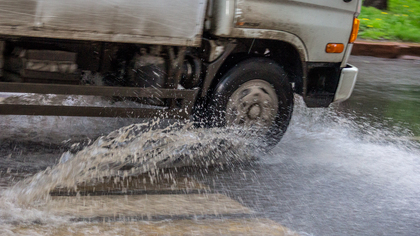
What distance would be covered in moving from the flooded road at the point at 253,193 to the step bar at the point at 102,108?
0.92 ft

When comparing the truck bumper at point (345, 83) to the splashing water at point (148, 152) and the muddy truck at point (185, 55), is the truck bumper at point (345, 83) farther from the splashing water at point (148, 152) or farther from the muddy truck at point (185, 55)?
the splashing water at point (148, 152)

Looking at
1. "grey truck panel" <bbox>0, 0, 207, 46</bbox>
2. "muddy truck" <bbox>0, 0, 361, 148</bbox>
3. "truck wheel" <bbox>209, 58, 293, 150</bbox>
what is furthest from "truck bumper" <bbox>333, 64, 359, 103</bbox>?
"grey truck panel" <bbox>0, 0, 207, 46</bbox>

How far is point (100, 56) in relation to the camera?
3.92 metres

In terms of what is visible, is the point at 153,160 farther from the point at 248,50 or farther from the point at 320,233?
the point at 320,233

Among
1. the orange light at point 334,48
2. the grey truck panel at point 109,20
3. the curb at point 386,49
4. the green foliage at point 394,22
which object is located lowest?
the curb at point 386,49

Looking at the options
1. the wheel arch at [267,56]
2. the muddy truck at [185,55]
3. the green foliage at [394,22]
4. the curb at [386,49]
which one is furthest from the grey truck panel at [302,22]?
the green foliage at [394,22]

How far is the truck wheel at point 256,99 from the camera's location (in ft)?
14.0

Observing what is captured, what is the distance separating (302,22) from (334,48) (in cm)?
49

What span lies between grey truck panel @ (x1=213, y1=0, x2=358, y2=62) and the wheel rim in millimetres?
468

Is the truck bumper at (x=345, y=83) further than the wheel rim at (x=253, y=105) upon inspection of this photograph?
Yes

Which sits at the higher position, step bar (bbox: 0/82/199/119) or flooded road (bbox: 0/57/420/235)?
step bar (bbox: 0/82/199/119)

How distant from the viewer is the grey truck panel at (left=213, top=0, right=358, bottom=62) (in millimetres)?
4012

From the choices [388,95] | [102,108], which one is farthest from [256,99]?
[388,95]

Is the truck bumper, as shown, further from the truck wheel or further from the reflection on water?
the reflection on water
